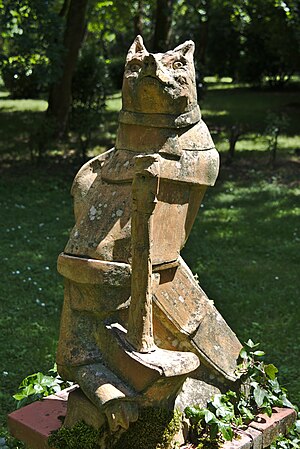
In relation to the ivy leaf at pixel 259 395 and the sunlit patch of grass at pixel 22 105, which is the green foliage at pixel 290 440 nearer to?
the ivy leaf at pixel 259 395

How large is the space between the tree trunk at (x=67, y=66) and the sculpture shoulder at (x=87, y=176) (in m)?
9.88

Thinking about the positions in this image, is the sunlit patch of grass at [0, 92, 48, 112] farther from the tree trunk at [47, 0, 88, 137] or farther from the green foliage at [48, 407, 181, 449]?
the green foliage at [48, 407, 181, 449]

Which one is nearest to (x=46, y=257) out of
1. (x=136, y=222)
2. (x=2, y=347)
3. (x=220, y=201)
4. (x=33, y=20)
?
(x=2, y=347)

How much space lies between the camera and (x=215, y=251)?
373 inches

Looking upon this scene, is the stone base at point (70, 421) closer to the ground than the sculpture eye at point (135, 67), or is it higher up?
closer to the ground

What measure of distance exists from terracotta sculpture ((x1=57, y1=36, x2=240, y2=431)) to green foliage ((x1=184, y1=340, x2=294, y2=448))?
0.16 metres

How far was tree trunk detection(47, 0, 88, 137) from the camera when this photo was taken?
1396cm

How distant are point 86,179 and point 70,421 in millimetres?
1335

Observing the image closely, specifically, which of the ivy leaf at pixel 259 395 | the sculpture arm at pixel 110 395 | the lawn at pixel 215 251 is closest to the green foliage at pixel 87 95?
the lawn at pixel 215 251

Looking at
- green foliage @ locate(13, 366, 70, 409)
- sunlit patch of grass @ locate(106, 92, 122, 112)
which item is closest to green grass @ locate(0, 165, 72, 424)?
green foliage @ locate(13, 366, 70, 409)

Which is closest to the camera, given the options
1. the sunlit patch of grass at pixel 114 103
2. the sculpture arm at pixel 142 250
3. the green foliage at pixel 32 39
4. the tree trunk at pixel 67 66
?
the sculpture arm at pixel 142 250

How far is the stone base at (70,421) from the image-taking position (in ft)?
12.8

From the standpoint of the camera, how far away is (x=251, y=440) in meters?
4.08

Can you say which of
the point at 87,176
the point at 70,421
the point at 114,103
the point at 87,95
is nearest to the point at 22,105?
the point at 114,103
